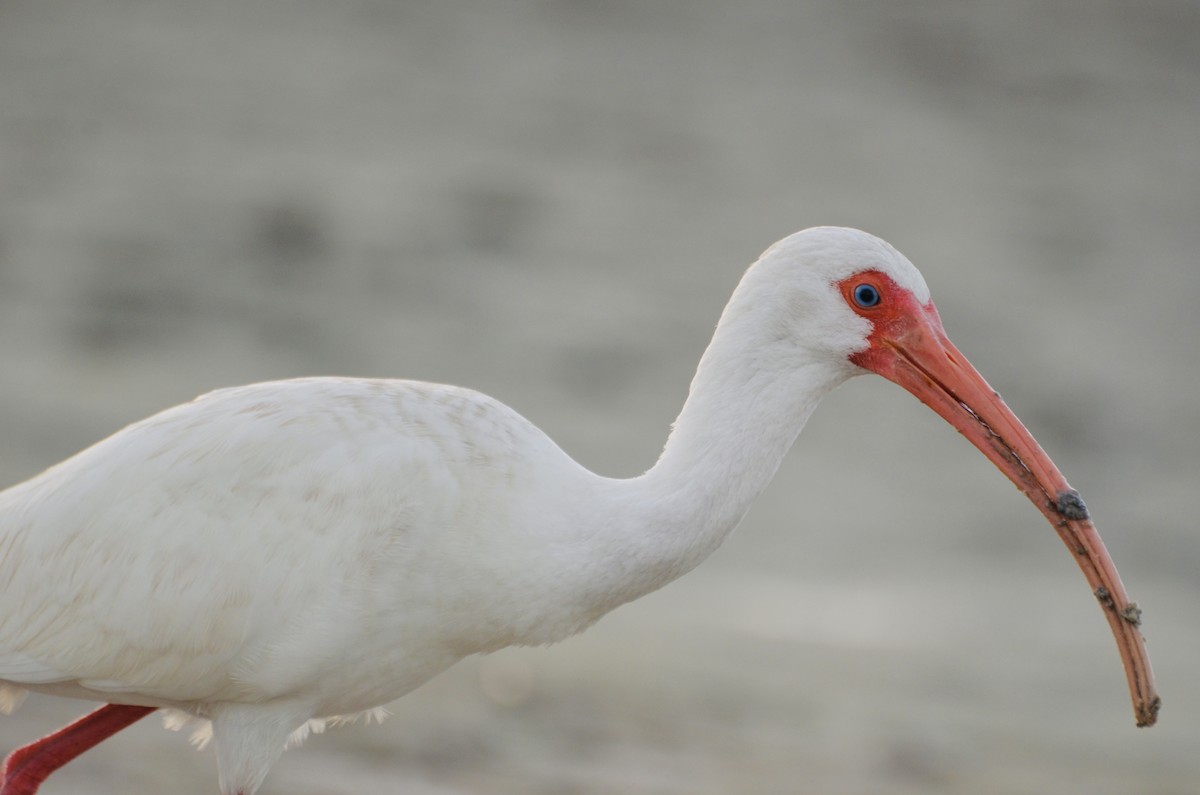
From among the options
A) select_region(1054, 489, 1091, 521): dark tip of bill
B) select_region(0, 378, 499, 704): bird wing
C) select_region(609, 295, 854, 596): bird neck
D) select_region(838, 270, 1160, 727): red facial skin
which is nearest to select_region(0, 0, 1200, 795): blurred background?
select_region(0, 378, 499, 704): bird wing

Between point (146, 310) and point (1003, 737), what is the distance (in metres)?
10.3

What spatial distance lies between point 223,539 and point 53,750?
1428 mm

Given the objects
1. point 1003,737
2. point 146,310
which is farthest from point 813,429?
point 146,310

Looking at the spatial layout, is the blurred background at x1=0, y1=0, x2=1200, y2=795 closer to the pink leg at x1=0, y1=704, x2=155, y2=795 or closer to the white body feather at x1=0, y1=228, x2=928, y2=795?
the pink leg at x1=0, y1=704, x2=155, y2=795

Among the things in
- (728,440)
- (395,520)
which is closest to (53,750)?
(395,520)

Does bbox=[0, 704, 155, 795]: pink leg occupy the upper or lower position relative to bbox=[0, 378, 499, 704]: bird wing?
lower

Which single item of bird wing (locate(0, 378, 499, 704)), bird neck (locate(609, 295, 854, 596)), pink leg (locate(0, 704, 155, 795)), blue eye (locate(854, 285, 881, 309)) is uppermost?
blue eye (locate(854, 285, 881, 309))

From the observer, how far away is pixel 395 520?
6500 millimetres

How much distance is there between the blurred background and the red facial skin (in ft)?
16.8

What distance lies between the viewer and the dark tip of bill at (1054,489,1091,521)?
6.18m

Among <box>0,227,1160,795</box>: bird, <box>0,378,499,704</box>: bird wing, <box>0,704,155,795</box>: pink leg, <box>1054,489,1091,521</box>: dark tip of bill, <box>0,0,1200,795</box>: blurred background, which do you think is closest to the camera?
<box>1054,489,1091,521</box>: dark tip of bill

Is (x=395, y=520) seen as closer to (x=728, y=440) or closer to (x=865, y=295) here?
(x=728, y=440)

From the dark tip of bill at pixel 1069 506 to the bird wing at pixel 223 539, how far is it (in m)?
2.32

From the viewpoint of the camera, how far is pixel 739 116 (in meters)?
24.0
